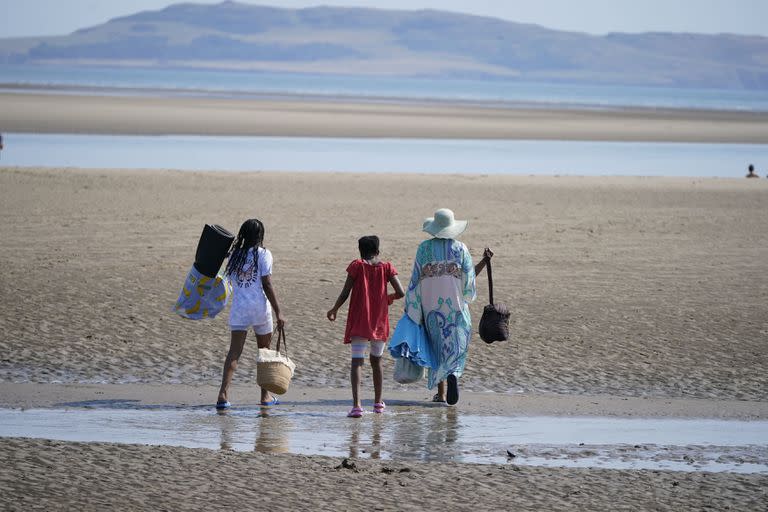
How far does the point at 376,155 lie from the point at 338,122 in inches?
727

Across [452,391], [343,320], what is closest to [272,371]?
[452,391]

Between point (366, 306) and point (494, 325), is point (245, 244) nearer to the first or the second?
point (366, 306)

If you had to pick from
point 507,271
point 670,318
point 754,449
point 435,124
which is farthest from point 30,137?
point 754,449

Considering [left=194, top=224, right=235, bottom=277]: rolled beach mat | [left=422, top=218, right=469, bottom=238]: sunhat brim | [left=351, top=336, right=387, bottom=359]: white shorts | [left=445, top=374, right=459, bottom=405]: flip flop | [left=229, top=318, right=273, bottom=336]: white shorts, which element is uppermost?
[left=422, top=218, right=469, bottom=238]: sunhat brim

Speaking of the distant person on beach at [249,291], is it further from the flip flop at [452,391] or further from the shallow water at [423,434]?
the flip flop at [452,391]

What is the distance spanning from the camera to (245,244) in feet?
28.5

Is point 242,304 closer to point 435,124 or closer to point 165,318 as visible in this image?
point 165,318

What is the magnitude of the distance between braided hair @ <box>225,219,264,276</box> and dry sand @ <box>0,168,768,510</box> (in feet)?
3.54

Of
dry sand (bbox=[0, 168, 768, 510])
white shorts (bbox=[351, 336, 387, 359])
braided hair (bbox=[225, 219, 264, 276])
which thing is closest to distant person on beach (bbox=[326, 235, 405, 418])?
white shorts (bbox=[351, 336, 387, 359])

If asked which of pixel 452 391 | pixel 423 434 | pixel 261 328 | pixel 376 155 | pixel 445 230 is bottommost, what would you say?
pixel 423 434

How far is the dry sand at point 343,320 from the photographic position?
6.76 metres

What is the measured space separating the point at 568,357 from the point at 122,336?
3982 mm

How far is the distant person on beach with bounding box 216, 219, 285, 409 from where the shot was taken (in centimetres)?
866

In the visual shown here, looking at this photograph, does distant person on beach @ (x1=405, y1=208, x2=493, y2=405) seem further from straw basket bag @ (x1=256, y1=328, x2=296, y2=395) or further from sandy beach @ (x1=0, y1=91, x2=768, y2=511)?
straw basket bag @ (x1=256, y1=328, x2=296, y2=395)
